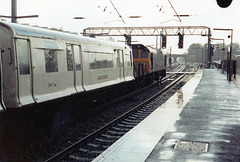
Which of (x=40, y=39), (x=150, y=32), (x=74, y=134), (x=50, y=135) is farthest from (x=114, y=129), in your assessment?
(x=150, y=32)

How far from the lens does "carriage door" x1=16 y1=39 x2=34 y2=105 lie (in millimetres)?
8086

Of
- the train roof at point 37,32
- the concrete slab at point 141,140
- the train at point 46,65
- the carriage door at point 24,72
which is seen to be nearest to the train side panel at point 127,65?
the train at point 46,65

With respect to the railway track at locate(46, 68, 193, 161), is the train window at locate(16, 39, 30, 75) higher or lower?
higher

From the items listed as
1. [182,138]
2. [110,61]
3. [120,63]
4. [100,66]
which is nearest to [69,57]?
[100,66]

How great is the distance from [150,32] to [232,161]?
59.3 m

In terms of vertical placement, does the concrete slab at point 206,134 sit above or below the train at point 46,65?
below

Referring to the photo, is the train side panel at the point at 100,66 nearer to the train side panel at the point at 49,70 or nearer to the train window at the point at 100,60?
the train window at the point at 100,60

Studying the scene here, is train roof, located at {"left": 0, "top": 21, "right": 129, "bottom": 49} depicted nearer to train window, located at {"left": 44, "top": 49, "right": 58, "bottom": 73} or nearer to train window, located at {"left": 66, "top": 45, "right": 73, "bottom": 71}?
train window, located at {"left": 66, "top": 45, "right": 73, "bottom": 71}

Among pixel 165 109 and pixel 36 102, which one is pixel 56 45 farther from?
pixel 165 109

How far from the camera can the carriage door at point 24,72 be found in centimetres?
809

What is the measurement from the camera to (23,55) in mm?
8375

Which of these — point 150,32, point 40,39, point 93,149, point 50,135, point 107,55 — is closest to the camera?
point 93,149

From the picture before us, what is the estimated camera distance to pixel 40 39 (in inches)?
368

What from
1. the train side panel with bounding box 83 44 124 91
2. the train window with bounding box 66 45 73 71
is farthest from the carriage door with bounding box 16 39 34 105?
the train side panel with bounding box 83 44 124 91
